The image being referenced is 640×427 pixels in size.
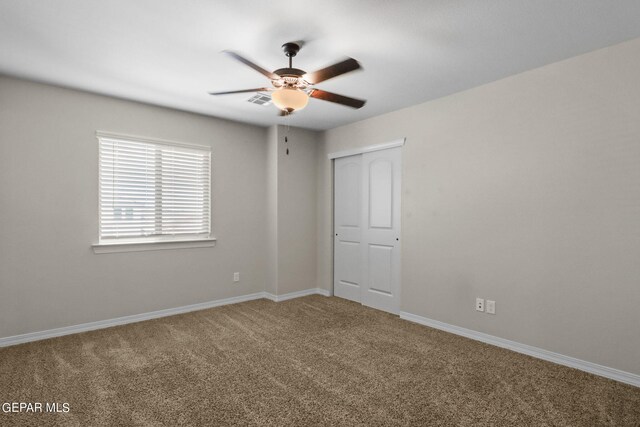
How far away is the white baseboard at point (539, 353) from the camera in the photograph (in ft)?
8.39

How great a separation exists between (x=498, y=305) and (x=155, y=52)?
3639mm

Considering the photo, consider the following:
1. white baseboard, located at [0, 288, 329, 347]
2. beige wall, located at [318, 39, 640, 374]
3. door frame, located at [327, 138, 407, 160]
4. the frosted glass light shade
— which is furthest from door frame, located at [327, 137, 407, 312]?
the frosted glass light shade

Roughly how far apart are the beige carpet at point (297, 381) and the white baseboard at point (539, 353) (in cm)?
9

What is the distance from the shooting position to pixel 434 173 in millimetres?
3814

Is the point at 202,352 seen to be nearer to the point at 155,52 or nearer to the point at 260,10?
the point at 155,52

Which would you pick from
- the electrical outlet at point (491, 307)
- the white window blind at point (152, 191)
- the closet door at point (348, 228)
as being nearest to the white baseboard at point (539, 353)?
the electrical outlet at point (491, 307)

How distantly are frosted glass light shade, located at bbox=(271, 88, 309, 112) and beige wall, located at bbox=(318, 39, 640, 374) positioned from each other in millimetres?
1934

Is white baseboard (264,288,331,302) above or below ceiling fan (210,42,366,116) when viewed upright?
below

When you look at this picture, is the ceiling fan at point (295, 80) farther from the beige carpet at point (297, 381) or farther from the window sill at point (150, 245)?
the window sill at point (150, 245)

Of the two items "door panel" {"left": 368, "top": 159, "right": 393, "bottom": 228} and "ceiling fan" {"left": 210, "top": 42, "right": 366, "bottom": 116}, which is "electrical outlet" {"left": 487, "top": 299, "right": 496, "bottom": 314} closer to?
"door panel" {"left": 368, "top": 159, "right": 393, "bottom": 228}

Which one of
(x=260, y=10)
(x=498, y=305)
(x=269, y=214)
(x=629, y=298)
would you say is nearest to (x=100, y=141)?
(x=269, y=214)

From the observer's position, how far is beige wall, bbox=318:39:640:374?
2.57m

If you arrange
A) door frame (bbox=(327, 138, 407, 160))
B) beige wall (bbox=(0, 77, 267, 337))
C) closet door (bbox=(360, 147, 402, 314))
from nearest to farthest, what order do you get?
beige wall (bbox=(0, 77, 267, 337)), door frame (bbox=(327, 138, 407, 160)), closet door (bbox=(360, 147, 402, 314))

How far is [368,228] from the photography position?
4.64 m
